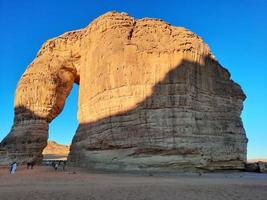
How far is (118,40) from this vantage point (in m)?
25.6

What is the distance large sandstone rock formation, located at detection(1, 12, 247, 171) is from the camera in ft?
72.1

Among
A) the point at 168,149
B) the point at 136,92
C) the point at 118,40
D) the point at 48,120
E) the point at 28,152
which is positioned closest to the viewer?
the point at 168,149

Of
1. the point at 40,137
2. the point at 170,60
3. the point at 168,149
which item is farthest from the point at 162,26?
the point at 40,137

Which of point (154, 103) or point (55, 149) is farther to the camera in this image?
point (55, 149)

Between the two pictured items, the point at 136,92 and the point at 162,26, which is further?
the point at 162,26

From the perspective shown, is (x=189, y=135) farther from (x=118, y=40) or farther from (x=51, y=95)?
(x=51, y=95)

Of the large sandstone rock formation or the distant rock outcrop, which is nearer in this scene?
the large sandstone rock formation

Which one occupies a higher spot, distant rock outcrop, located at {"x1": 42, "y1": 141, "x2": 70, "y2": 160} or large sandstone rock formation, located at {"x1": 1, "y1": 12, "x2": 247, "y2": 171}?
large sandstone rock formation, located at {"x1": 1, "y1": 12, "x2": 247, "y2": 171}

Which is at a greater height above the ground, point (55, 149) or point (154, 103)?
point (154, 103)

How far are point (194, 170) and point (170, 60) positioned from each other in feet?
26.1

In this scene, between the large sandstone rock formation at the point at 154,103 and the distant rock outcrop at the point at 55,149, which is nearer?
the large sandstone rock formation at the point at 154,103

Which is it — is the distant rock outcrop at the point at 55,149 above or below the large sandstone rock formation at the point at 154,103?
below

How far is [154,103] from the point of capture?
898 inches

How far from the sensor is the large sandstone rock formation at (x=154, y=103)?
21991 mm
